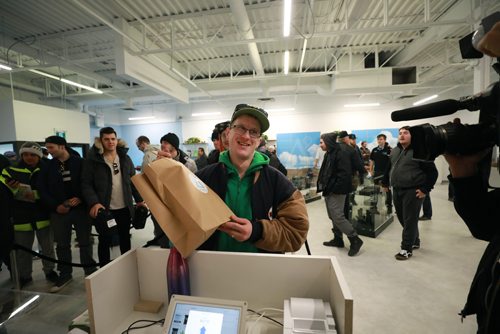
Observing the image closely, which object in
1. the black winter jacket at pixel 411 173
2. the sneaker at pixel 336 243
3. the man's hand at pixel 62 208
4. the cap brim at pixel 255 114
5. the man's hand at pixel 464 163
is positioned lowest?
the sneaker at pixel 336 243

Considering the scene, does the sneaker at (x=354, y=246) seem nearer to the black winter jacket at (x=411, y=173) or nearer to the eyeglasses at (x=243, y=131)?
the black winter jacket at (x=411, y=173)

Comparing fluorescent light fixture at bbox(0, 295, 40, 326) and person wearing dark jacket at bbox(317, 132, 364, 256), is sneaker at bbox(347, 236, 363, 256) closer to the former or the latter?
person wearing dark jacket at bbox(317, 132, 364, 256)

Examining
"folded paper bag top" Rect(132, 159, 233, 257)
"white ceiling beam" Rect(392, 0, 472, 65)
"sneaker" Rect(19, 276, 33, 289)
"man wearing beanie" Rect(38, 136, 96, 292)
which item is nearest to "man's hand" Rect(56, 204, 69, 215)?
"man wearing beanie" Rect(38, 136, 96, 292)

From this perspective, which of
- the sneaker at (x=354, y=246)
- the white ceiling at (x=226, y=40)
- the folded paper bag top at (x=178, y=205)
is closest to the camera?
the folded paper bag top at (x=178, y=205)

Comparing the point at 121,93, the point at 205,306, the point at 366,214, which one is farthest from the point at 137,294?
the point at 121,93

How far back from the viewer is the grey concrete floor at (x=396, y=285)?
1895 mm

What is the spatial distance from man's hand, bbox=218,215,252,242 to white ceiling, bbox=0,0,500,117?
3.42 m

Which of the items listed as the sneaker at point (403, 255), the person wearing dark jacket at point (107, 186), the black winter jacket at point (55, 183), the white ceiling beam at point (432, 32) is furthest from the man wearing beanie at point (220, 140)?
the white ceiling beam at point (432, 32)

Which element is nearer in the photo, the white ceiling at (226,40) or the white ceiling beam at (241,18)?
the white ceiling beam at (241,18)

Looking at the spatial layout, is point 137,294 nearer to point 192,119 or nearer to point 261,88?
point 261,88

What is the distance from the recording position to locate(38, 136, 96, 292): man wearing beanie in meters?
2.47

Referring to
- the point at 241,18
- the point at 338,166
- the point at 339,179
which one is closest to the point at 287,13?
the point at 241,18

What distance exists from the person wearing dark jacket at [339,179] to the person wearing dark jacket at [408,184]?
50 cm

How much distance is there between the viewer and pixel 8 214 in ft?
5.18
